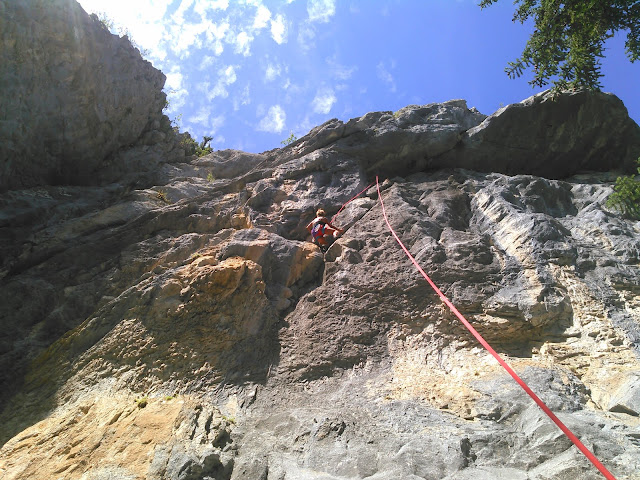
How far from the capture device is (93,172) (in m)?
12.5

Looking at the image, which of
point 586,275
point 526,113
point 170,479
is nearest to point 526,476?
point 170,479

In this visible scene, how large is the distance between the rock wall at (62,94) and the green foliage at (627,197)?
12235 millimetres

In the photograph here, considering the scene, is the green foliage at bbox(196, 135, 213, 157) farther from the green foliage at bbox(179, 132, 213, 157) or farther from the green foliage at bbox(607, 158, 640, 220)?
the green foliage at bbox(607, 158, 640, 220)

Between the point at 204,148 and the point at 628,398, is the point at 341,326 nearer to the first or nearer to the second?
the point at 628,398

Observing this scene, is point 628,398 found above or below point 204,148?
below

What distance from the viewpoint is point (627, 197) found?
6.23 m

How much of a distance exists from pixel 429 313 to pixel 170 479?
11.8 ft

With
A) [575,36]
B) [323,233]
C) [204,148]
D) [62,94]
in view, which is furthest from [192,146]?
[575,36]

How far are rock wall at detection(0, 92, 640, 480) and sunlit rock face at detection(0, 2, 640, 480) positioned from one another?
3cm

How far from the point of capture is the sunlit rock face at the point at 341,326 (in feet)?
12.5

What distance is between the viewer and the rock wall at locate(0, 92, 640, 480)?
12.3ft

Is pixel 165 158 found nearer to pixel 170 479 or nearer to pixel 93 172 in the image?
pixel 93 172

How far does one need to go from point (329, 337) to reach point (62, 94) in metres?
9.87

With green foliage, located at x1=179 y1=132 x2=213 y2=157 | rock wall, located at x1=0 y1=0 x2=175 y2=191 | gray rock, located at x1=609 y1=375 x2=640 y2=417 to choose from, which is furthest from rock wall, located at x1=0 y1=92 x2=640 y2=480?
green foliage, located at x1=179 y1=132 x2=213 y2=157
